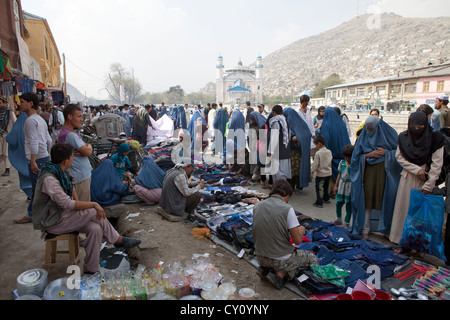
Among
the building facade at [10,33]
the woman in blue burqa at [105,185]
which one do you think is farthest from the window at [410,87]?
the woman in blue burqa at [105,185]

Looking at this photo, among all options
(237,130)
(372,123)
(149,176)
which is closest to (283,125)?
(372,123)

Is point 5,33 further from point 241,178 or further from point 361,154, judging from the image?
point 361,154

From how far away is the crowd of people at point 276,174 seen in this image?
2764 millimetres

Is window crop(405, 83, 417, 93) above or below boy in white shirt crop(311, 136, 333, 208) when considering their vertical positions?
above

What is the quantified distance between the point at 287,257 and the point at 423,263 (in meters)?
1.64

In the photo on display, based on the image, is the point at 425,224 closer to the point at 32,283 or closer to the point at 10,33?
the point at 32,283

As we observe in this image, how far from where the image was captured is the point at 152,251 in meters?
3.56

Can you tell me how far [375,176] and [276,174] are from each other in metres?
2.19

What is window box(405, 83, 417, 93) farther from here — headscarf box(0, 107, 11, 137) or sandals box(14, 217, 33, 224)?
sandals box(14, 217, 33, 224)

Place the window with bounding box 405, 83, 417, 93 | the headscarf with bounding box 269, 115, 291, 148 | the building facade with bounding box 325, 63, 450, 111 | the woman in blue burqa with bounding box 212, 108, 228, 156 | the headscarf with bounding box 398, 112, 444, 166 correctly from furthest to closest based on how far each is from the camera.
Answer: the window with bounding box 405, 83, 417, 93, the building facade with bounding box 325, 63, 450, 111, the woman in blue burqa with bounding box 212, 108, 228, 156, the headscarf with bounding box 269, 115, 291, 148, the headscarf with bounding box 398, 112, 444, 166

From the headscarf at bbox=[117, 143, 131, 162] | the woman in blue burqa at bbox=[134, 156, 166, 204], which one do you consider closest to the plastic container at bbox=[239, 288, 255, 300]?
the woman in blue burqa at bbox=[134, 156, 166, 204]

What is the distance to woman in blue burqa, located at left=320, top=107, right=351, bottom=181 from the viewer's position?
5.86 meters

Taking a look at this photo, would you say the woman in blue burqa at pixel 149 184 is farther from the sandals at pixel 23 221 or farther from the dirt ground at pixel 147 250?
the sandals at pixel 23 221
